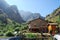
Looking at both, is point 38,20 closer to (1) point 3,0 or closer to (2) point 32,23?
(2) point 32,23

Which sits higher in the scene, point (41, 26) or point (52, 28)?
point (41, 26)

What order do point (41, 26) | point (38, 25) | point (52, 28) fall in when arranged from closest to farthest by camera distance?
point (52, 28) → point (41, 26) → point (38, 25)

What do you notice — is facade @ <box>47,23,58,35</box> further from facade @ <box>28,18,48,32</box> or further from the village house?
facade @ <box>28,18,48,32</box>

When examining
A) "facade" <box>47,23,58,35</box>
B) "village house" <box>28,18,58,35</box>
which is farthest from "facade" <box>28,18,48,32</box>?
"facade" <box>47,23,58,35</box>

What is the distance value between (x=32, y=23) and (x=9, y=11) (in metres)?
110

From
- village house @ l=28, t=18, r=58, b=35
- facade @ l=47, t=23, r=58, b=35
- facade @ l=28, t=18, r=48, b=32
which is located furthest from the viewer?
facade @ l=28, t=18, r=48, b=32

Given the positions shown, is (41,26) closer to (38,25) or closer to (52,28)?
(38,25)

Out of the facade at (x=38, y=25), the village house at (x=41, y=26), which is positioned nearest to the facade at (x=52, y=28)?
the village house at (x=41, y=26)

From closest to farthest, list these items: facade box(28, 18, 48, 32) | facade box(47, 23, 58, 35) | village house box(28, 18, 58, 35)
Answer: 1. facade box(47, 23, 58, 35)
2. village house box(28, 18, 58, 35)
3. facade box(28, 18, 48, 32)

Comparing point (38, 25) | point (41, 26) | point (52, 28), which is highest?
point (38, 25)

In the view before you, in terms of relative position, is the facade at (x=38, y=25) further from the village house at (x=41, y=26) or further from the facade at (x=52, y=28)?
the facade at (x=52, y=28)

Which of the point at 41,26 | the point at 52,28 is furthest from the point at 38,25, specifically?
the point at 52,28

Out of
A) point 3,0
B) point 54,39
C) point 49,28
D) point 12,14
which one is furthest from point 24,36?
point 3,0

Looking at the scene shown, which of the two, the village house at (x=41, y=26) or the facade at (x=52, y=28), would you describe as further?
the village house at (x=41, y=26)
